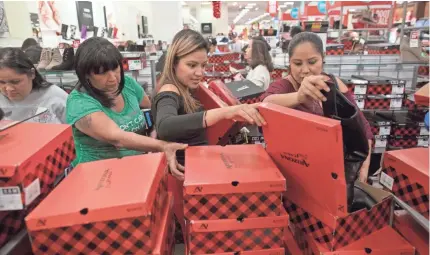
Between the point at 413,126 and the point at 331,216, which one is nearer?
the point at 331,216

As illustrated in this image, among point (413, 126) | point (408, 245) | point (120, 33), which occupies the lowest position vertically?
point (413, 126)

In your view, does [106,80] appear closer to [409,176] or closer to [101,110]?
[101,110]

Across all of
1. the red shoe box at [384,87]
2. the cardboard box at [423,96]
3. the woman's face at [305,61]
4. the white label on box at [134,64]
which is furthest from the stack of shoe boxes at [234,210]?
the red shoe box at [384,87]

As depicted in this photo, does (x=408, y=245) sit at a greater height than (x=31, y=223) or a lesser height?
lesser

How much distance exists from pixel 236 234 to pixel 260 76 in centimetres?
330

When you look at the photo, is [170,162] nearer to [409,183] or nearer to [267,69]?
[409,183]

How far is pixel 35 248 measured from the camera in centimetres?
86

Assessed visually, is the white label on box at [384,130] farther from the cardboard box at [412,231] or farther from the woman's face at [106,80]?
the woman's face at [106,80]

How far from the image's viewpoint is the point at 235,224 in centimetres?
102

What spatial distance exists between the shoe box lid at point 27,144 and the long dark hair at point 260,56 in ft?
11.2

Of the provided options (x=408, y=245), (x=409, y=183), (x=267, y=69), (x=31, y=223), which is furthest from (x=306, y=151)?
(x=267, y=69)

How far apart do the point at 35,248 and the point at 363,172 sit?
63.0 inches

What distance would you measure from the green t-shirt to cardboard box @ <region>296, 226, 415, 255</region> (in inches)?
43.0

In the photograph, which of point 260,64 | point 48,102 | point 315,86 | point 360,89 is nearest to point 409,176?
point 315,86
